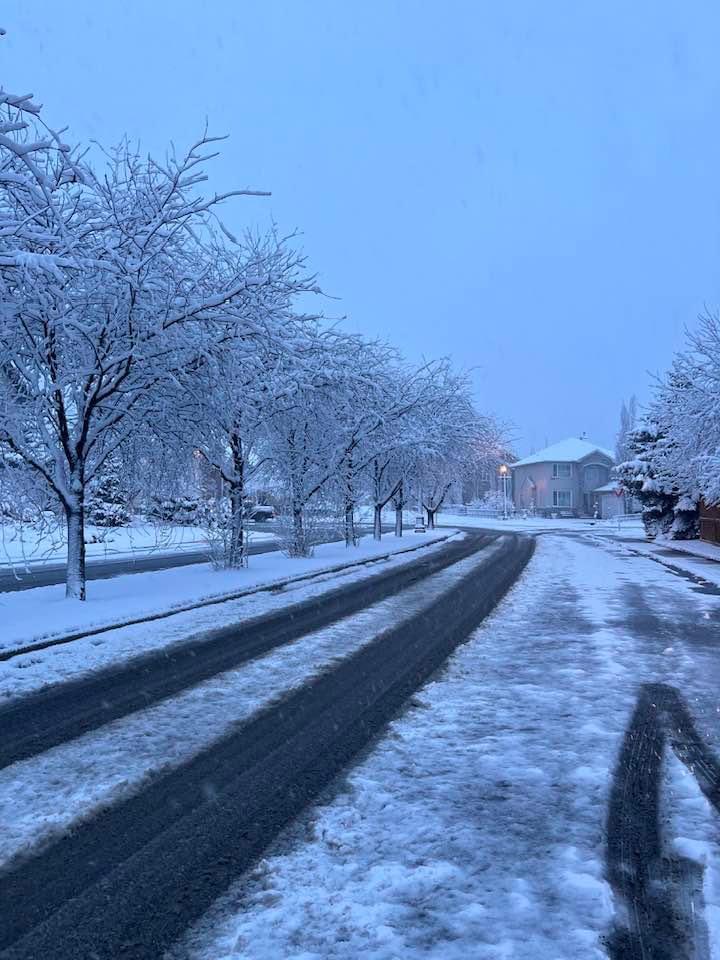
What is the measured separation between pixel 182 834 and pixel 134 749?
162cm

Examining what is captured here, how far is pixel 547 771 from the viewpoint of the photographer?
4855 mm

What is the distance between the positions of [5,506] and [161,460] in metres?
3.41

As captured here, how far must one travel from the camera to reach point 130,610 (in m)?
12.1

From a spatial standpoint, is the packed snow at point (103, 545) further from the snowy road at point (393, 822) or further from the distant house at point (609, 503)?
the distant house at point (609, 503)

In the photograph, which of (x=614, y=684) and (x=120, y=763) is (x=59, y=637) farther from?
(x=614, y=684)

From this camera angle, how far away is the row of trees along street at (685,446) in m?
21.5

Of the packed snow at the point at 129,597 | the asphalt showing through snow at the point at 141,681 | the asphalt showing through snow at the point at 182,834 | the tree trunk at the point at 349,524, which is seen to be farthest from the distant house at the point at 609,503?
the asphalt showing through snow at the point at 182,834

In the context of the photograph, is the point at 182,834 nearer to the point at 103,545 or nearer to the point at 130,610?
the point at 130,610

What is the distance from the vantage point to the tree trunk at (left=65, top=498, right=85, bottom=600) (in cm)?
1301

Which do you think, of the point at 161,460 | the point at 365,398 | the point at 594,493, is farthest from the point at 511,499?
the point at 161,460

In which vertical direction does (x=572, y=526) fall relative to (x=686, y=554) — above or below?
above

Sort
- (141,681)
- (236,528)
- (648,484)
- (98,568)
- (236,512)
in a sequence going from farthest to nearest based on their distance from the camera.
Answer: (648,484), (98,568), (236,528), (236,512), (141,681)

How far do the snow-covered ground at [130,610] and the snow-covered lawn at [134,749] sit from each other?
72.2 inches

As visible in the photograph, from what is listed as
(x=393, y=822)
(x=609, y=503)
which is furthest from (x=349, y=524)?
(x=609, y=503)
